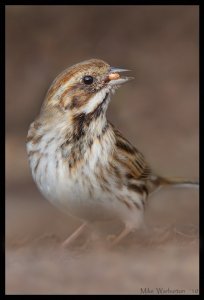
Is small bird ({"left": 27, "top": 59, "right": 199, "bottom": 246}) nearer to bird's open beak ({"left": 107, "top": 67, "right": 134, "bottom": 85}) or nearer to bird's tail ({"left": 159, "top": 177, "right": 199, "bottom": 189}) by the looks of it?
bird's open beak ({"left": 107, "top": 67, "right": 134, "bottom": 85})

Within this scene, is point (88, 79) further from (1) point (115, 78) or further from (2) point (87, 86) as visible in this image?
(1) point (115, 78)

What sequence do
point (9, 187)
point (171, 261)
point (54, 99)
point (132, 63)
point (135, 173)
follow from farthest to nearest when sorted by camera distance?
point (132, 63), point (9, 187), point (135, 173), point (54, 99), point (171, 261)

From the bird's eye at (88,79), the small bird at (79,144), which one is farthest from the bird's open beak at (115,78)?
the bird's eye at (88,79)

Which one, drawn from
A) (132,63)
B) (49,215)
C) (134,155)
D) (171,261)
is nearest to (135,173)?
(134,155)

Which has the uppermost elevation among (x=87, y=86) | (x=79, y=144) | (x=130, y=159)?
(x=87, y=86)

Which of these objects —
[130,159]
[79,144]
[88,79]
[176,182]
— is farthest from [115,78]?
[176,182]

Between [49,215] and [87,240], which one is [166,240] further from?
[49,215]
